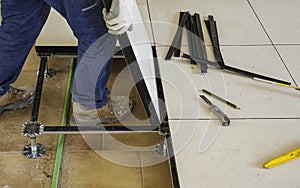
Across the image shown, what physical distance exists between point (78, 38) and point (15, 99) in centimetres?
52

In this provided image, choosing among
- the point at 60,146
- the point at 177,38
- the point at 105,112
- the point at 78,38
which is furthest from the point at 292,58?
the point at 60,146

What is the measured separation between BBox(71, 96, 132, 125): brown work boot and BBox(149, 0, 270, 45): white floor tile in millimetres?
347

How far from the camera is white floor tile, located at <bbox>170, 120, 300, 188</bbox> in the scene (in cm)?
129

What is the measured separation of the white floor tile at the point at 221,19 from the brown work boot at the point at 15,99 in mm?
635

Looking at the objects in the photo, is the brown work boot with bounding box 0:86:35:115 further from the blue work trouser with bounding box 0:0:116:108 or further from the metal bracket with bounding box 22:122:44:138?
the metal bracket with bounding box 22:122:44:138

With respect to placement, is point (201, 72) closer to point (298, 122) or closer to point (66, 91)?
point (298, 122)

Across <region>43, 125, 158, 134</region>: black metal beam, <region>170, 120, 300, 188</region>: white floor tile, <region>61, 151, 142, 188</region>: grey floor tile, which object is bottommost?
<region>61, 151, 142, 188</region>: grey floor tile

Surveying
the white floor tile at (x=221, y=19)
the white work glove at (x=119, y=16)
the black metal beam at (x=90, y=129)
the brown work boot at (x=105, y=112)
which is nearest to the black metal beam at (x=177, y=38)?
the white floor tile at (x=221, y=19)

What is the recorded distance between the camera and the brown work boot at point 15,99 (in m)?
1.71

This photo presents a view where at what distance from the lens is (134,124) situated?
5.51 ft

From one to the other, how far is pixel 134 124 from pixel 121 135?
0.08m

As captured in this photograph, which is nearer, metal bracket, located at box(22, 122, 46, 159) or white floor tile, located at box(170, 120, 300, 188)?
white floor tile, located at box(170, 120, 300, 188)

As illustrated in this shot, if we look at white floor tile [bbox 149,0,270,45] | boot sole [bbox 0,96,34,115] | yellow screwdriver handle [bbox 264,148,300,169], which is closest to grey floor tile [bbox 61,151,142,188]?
boot sole [bbox 0,96,34,115]

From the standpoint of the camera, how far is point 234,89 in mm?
1633
